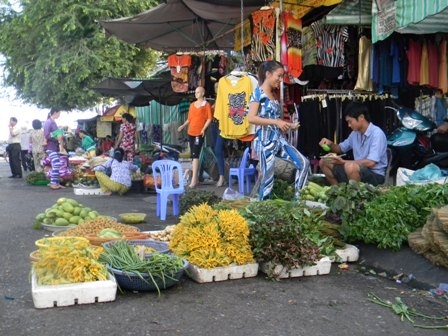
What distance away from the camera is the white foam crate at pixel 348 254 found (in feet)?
16.8

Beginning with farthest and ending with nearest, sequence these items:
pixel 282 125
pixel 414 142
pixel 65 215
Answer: pixel 414 142
pixel 65 215
pixel 282 125

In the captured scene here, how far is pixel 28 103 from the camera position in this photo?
2700 centimetres

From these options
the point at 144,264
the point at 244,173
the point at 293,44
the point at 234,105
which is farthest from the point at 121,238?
the point at 293,44

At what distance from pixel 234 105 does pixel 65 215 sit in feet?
11.5

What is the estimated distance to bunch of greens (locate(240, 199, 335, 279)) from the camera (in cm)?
452

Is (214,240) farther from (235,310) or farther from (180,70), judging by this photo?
(180,70)

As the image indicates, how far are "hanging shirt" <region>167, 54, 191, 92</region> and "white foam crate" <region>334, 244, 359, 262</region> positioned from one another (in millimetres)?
8067

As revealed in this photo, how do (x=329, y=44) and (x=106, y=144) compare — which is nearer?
(x=329, y=44)

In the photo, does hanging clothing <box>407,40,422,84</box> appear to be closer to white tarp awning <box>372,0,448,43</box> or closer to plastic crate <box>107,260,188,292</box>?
white tarp awning <box>372,0,448,43</box>

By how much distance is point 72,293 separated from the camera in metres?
3.72

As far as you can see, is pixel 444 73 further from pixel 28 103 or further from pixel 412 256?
pixel 28 103

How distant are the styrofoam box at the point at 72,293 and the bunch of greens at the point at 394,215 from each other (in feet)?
8.50

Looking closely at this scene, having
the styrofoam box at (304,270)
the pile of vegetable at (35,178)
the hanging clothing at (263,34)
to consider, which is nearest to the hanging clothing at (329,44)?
the hanging clothing at (263,34)

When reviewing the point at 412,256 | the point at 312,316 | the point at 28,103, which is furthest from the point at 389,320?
the point at 28,103
